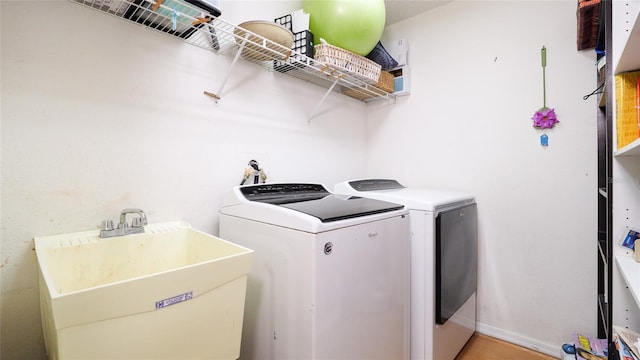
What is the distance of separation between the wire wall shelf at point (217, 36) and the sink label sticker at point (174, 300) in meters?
1.02

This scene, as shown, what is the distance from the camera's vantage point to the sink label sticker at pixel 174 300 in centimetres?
76

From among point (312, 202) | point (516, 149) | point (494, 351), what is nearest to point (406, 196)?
point (312, 202)

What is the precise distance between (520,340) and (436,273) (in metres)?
1.04

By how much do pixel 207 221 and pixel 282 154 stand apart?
656 mm

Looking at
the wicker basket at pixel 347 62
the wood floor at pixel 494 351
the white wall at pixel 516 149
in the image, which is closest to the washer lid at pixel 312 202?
the wicker basket at pixel 347 62

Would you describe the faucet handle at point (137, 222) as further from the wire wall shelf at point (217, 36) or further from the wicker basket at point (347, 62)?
the wicker basket at point (347, 62)

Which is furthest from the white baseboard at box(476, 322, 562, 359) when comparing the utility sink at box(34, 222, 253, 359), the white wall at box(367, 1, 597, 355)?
the utility sink at box(34, 222, 253, 359)

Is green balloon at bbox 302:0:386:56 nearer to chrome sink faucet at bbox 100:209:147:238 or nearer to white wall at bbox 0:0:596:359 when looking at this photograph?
white wall at bbox 0:0:596:359

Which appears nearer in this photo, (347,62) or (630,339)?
(630,339)

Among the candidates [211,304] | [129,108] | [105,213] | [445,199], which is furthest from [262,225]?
[445,199]

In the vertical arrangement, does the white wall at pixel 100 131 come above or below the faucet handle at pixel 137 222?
above

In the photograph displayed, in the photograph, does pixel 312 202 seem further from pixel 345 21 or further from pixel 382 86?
pixel 382 86

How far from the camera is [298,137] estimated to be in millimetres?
2029

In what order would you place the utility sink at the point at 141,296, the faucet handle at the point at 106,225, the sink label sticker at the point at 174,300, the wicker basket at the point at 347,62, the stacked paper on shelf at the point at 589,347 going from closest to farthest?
1. the utility sink at the point at 141,296
2. the sink label sticker at the point at 174,300
3. the faucet handle at the point at 106,225
4. the stacked paper on shelf at the point at 589,347
5. the wicker basket at the point at 347,62
